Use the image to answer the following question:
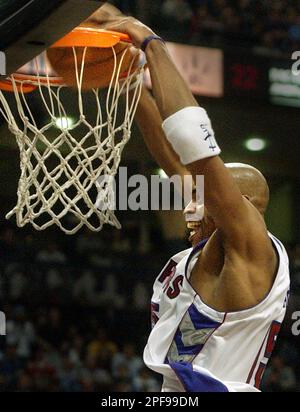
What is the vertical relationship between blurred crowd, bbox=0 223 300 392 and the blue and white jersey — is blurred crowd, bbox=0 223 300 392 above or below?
below

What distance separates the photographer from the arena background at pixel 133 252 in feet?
29.7

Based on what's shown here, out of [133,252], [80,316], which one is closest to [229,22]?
[133,252]

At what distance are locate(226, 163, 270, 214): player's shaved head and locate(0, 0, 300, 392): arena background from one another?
5.49 meters

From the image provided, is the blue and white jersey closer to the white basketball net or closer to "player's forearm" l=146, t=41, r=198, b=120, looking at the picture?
the white basketball net

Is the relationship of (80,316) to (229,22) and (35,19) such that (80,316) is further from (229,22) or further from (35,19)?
(35,19)

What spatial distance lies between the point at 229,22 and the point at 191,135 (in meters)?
8.92

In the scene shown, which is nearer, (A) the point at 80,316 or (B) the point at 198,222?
(B) the point at 198,222

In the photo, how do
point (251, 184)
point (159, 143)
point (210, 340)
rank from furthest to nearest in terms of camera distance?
1. point (159, 143)
2. point (251, 184)
3. point (210, 340)

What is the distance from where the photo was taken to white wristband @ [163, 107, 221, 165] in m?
3.13

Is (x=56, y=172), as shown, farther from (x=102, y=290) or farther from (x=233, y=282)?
(x=102, y=290)

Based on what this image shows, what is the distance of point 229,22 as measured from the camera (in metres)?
11.8
